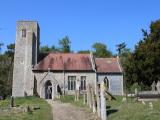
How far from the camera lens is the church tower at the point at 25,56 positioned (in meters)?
59.2

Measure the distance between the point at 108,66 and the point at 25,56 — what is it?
1469cm

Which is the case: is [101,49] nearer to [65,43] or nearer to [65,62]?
[65,43]

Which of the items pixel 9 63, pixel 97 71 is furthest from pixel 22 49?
pixel 9 63

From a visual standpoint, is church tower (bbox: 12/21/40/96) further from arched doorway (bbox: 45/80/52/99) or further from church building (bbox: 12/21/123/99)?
arched doorway (bbox: 45/80/52/99)

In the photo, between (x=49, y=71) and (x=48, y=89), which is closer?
(x=49, y=71)

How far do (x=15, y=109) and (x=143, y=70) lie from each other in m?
20.3

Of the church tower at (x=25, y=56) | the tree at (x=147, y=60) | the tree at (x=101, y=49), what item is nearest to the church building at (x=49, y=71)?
the church tower at (x=25, y=56)

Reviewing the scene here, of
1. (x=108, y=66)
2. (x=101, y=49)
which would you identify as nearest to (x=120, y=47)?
(x=101, y=49)

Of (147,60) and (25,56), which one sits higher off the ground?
(25,56)

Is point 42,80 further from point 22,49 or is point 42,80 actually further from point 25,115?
point 25,115

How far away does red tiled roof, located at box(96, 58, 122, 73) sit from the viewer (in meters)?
61.0

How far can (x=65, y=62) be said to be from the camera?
6109cm

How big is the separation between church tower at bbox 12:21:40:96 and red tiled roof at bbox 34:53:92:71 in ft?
5.79

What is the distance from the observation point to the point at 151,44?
142 ft
